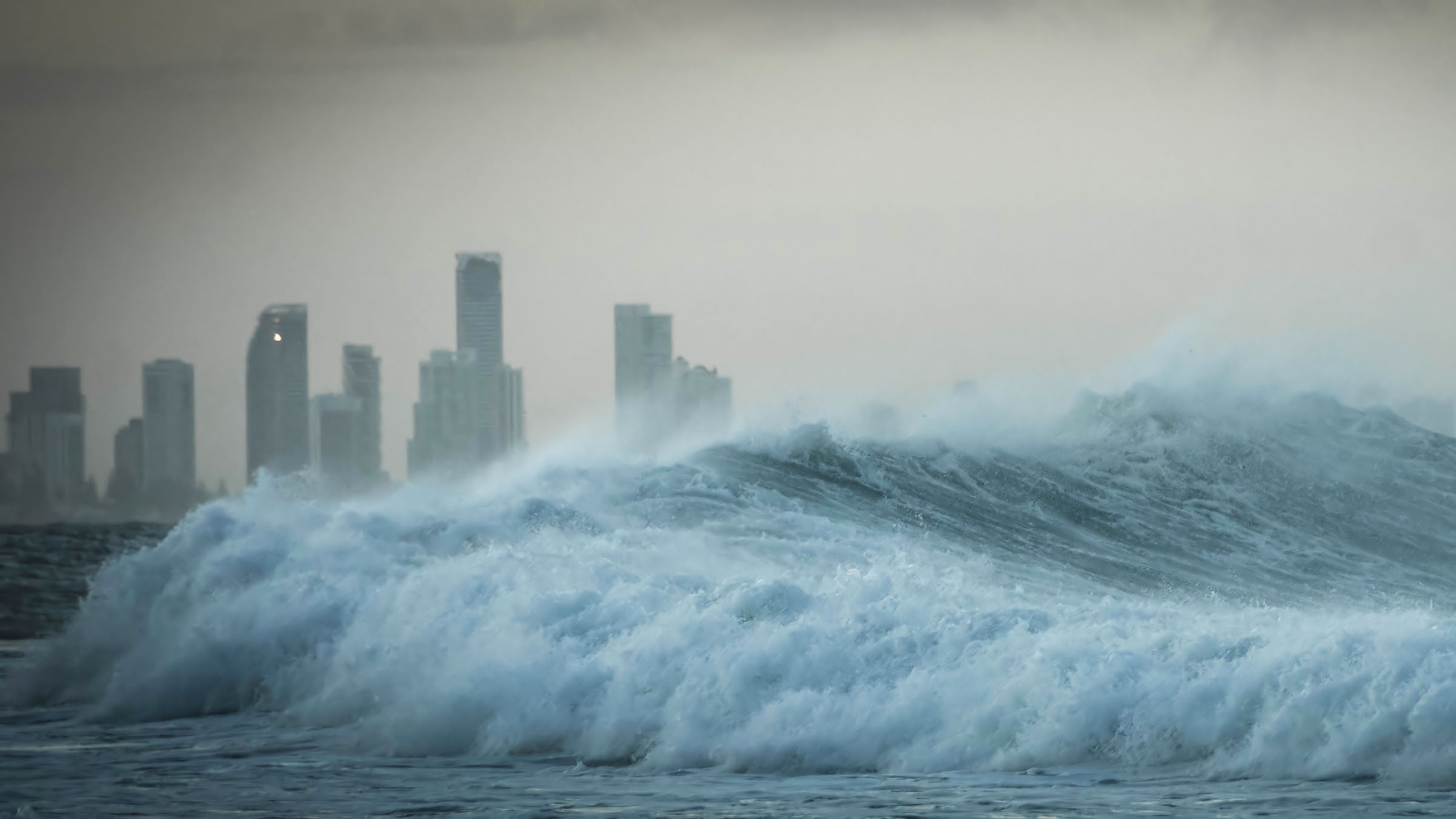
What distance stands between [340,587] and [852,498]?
10.4m

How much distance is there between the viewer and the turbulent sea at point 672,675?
1165 cm

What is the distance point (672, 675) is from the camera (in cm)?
1410

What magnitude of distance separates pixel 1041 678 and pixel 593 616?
14.7ft

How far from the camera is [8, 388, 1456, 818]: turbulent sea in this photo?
1165 centimetres

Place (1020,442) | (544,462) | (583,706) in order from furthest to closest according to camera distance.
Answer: (1020,442), (544,462), (583,706)

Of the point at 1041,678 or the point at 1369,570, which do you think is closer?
the point at 1041,678

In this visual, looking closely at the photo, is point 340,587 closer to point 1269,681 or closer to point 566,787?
point 566,787

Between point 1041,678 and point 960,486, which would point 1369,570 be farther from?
point 1041,678

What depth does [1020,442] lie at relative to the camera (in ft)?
106

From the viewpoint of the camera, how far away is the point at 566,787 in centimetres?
1198

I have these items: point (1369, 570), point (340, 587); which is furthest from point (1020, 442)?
point (340, 587)

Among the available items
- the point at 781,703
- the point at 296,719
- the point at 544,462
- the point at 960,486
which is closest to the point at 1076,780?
the point at 781,703

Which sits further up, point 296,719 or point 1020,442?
point 1020,442

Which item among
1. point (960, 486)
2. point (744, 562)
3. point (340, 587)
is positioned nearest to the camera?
point (340, 587)
